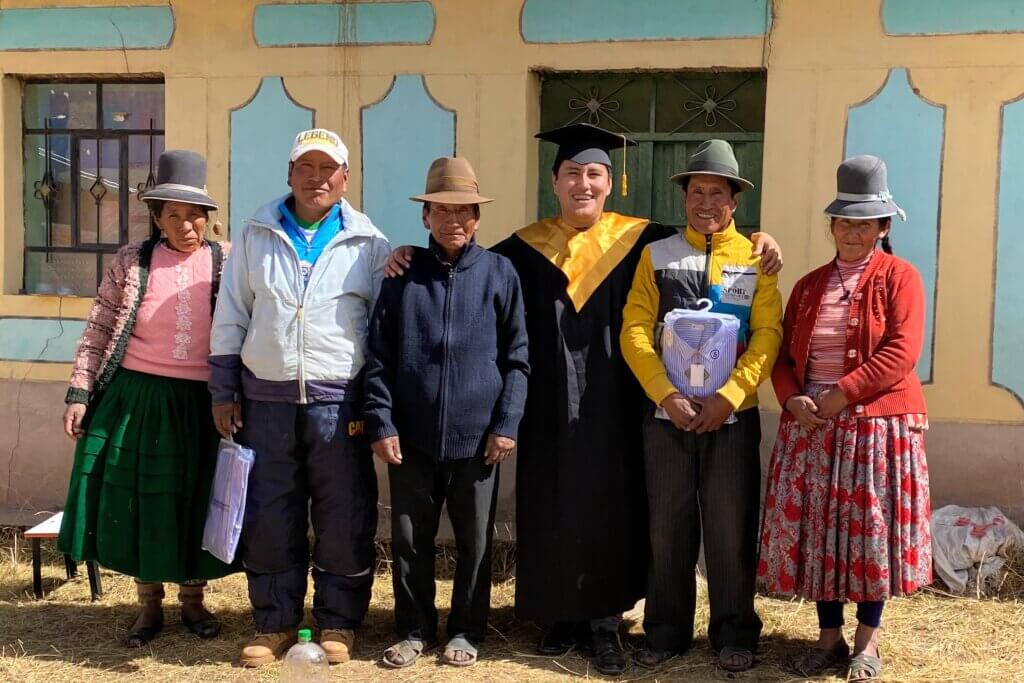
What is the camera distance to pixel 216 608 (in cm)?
462

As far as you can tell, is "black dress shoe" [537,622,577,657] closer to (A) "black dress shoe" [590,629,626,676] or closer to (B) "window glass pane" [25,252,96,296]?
(A) "black dress shoe" [590,629,626,676]

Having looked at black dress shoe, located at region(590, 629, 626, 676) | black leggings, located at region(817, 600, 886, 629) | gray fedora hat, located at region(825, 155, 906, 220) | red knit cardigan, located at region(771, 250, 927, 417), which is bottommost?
black dress shoe, located at region(590, 629, 626, 676)

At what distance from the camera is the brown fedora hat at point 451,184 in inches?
147

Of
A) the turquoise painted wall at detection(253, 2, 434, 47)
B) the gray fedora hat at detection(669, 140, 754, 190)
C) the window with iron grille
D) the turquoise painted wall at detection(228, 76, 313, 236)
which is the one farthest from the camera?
the window with iron grille

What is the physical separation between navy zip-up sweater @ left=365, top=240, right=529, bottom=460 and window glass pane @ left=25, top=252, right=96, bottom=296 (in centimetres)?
281

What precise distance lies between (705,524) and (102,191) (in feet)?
12.8

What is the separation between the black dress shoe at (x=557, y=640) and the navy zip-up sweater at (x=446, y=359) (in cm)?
83

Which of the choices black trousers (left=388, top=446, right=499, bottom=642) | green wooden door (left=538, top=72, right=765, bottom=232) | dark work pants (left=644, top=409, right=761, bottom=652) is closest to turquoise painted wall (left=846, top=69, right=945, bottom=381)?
green wooden door (left=538, top=72, right=765, bottom=232)

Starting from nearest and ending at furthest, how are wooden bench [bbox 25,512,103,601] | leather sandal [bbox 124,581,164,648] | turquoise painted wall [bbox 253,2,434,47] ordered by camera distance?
1. leather sandal [bbox 124,581,164,648]
2. wooden bench [bbox 25,512,103,601]
3. turquoise painted wall [bbox 253,2,434,47]

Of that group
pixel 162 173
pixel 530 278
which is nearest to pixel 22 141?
pixel 162 173

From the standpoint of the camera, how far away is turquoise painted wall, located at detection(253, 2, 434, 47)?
5348mm

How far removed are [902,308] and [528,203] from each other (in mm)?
2278

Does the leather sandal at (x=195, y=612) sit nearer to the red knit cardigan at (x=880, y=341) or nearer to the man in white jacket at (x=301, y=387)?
the man in white jacket at (x=301, y=387)

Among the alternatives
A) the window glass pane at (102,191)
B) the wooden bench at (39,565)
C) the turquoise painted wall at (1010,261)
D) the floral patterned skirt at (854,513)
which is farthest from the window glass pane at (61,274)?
the turquoise painted wall at (1010,261)
